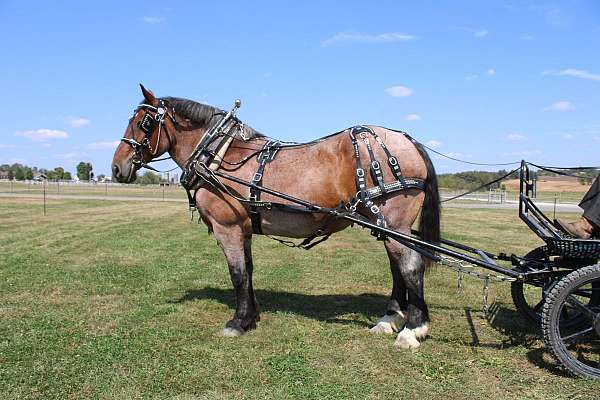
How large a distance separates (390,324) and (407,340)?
551mm

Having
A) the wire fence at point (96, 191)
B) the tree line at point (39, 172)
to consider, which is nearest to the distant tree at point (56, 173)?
the tree line at point (39, 172)

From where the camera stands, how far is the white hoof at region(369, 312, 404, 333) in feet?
18.7

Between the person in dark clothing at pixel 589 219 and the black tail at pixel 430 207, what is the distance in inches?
52.5

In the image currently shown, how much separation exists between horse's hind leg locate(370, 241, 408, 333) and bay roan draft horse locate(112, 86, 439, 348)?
13mm

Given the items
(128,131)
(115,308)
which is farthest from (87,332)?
(128,131)

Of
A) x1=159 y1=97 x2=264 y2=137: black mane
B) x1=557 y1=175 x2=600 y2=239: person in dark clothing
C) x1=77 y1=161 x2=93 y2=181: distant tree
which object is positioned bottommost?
x1=557 y1=175 x2=600 y2=239: person in dark clothing

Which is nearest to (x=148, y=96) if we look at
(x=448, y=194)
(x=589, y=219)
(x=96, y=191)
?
(x=589, y=219)

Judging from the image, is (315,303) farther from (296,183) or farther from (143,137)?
(143,137)

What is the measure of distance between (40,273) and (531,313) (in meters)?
8.28

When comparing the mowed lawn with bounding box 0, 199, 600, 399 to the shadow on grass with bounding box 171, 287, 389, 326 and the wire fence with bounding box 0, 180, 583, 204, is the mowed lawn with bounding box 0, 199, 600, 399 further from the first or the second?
the wire fence with bounding box 0, 180, 583, 204

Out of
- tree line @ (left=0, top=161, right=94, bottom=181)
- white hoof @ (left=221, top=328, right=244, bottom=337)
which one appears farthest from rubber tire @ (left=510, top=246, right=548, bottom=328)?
tree line @ (left=0, top=161, right=94, bottom=181)

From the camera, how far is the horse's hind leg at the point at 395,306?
5424 mm

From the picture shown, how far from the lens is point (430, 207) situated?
548cm

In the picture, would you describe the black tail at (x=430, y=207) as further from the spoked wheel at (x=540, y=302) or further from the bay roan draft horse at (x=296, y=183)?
the spoked wheel at (x=540, y=302)
